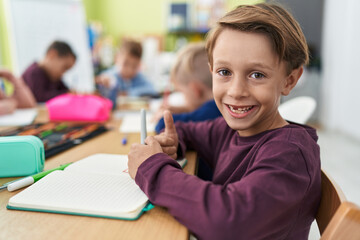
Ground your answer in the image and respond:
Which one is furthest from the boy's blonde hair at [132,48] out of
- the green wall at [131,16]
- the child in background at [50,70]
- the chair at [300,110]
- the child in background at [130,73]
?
the green wall at [131,16]

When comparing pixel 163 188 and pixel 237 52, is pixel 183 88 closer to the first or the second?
pixel 237 52

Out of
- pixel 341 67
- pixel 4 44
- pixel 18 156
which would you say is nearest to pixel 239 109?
pixel 18 156

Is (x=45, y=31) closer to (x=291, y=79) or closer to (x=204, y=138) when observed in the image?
(x=204, y=138)

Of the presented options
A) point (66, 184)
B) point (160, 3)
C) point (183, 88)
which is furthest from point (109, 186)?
point (160, 3)

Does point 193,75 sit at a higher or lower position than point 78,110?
higher

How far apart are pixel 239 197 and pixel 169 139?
31cm

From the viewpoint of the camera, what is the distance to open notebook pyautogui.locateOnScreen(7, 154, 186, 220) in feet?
1.69

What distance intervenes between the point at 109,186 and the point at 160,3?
437 cm

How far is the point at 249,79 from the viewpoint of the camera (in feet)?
2.09

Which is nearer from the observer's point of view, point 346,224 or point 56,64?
point 346,224

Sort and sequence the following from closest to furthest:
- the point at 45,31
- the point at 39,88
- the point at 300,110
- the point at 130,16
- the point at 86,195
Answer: the point at 86,195 < the point at 300,110 < the point at 39,88 < the point at 45,31 < the point at 130,16

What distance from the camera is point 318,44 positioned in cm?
378

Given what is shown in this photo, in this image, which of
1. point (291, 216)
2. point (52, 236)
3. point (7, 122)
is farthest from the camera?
point (7, 122)

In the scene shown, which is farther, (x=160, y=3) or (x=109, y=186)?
(x=160, y=3)
